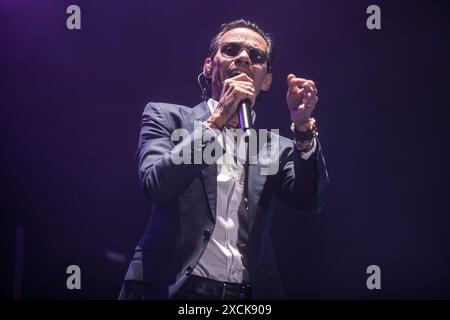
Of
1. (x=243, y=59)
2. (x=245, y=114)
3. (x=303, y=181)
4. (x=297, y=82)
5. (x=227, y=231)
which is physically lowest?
(x=227, y=231)

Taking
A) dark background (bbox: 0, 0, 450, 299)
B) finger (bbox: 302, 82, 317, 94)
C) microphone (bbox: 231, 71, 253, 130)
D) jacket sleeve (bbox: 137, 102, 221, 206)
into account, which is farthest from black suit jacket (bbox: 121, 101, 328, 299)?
dark background (bbox: 0, 0, 450, 299)

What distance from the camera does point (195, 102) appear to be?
2.67 meters

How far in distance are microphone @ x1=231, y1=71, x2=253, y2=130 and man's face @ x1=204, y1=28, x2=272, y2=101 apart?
0.31 m

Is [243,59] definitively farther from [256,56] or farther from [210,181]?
[210,181]

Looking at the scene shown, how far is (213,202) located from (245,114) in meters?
0.30

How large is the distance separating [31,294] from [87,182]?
0.59m

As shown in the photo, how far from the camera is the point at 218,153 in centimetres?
156

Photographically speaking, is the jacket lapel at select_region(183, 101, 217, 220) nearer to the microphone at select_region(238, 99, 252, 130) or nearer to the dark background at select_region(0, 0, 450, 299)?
the microphone at select_region(238, 99, 252, 130)

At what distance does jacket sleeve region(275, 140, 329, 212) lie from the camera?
175cm

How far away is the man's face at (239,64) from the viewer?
6.26ft

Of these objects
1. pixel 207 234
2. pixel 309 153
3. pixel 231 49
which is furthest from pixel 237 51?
pixel 207 234
